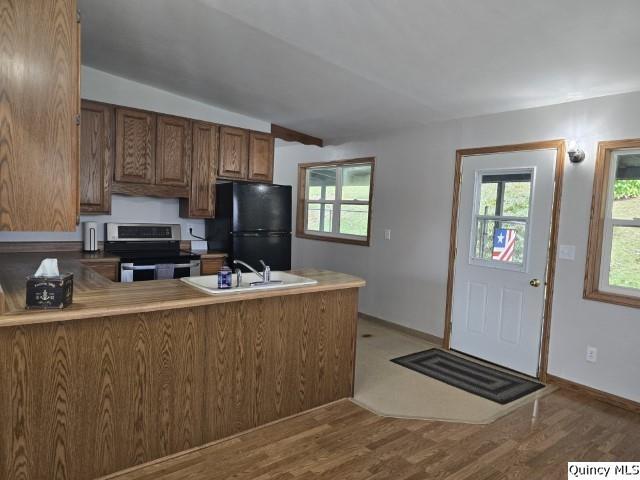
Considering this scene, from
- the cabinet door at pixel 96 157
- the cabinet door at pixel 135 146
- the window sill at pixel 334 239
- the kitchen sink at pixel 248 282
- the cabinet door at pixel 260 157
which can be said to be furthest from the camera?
the window sill at pixel 334 239

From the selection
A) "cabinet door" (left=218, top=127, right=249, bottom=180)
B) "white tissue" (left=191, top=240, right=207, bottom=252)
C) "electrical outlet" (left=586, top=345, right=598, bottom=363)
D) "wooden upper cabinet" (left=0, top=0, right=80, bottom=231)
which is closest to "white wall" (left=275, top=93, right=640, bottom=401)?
"electrical outlet" (left=586, top=345, right=598, bottom=363)

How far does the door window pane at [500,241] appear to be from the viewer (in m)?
3.75

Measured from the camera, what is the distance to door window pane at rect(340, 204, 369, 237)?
542 cm

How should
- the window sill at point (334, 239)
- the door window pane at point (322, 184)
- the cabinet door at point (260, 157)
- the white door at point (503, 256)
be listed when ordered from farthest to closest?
the door window pane at point (322, 184)
the window sill at point (334, 239)
the cabinet door at point (260, 157)
the white door at point (503, 256)

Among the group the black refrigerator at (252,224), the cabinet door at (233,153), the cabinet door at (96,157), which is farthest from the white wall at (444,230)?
the cabinet door at (96,157)

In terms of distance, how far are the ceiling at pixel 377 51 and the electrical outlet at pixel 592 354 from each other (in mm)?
1914

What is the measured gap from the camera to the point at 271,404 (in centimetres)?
269

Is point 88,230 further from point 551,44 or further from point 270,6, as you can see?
point 551,44

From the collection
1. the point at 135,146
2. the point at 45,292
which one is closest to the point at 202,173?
the point at 135,146

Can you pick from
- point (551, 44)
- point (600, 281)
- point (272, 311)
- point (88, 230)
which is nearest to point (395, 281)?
point (600, 281)

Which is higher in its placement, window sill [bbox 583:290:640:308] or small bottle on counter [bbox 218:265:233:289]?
small bottle on counter [bbox 218:265:233:289]

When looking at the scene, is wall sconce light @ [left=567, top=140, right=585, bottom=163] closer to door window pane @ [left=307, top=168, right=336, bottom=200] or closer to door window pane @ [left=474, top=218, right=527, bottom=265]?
door window pane @ [left=474, top=218, right=527, bottom=265]

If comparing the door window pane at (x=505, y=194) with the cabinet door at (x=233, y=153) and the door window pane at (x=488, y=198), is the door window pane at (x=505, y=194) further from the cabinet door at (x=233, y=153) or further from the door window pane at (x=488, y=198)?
the cabinet door at (x=233, y=153)

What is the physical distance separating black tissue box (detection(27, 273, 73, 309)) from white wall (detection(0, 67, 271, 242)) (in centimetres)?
246
